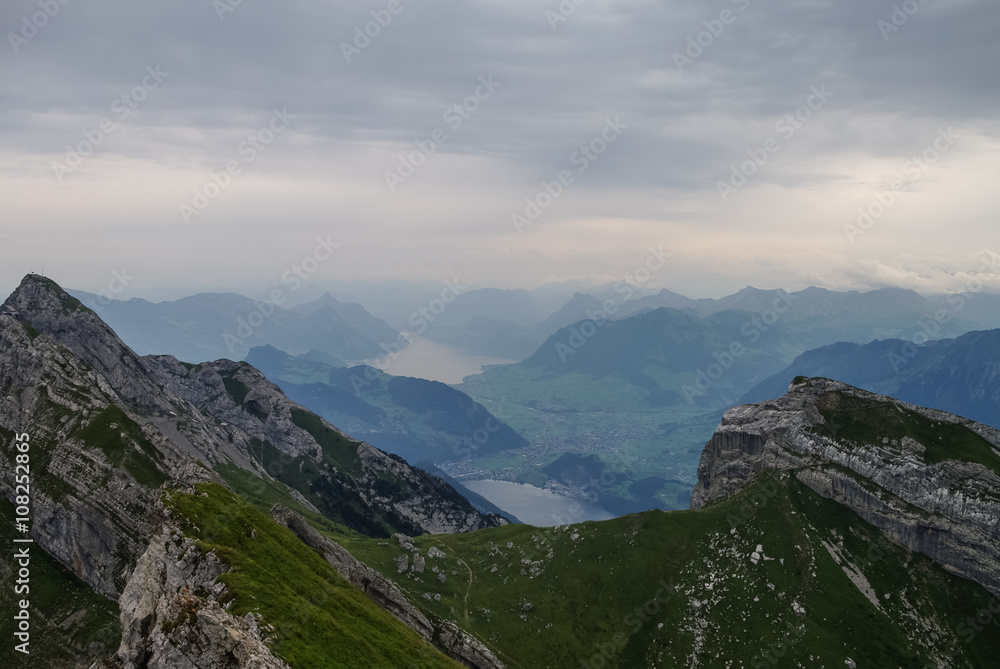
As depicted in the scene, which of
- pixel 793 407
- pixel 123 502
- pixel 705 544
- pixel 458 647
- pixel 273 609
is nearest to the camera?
pixel 273 609

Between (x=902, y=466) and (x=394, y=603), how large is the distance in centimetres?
13855

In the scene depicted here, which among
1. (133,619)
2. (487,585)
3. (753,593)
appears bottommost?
(487,585)

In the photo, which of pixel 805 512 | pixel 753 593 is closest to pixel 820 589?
pixel 753 593

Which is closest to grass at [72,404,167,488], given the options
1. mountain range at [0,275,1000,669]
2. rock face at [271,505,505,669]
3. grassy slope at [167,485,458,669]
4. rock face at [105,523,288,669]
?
mountain range at [0,275,1000,669]

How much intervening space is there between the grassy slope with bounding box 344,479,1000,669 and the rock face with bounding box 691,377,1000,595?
5.08 metres

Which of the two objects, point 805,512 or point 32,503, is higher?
point 805,512

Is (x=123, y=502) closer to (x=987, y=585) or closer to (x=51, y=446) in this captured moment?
(x=51, y=446)

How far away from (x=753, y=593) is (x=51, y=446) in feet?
543

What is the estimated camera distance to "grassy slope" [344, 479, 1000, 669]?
13325 cm

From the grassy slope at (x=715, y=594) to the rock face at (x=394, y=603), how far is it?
95.4 feet

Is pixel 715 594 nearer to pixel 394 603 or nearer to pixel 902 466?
pixel 902 466

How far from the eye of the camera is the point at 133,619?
6225 cm

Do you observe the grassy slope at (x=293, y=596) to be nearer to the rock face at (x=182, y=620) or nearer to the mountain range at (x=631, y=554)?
the mountain range at (x=631, y=554)

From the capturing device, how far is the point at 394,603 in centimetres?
9988
